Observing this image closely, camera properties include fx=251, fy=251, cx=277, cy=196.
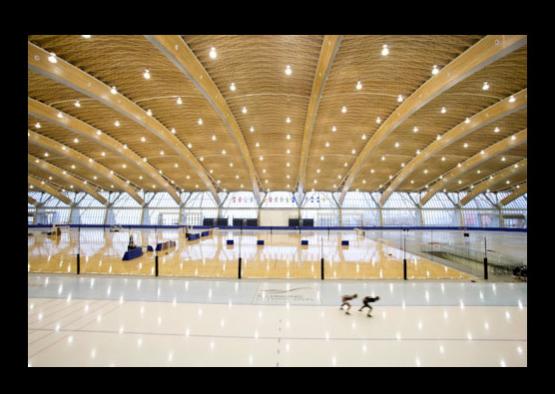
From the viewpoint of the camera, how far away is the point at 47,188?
39938 millimetres

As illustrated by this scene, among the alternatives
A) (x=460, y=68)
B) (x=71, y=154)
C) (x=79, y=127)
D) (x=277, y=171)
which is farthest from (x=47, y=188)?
(x=460, y=68)

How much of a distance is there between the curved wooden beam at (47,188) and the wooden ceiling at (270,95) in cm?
878

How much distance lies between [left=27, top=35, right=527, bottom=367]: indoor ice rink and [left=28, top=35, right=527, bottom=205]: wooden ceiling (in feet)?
0.39

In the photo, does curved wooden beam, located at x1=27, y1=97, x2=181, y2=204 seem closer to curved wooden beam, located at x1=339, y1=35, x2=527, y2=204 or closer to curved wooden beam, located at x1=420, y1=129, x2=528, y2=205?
curved wooden beam, located at x1=339, y1=35, x2=527, y2=204

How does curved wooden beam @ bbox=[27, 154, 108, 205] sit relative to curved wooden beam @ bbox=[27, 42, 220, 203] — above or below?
below

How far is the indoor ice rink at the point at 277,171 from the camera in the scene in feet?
13.9

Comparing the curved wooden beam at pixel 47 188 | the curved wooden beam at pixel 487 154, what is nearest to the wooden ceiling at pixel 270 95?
the curved wooden beam at pixel 487 154

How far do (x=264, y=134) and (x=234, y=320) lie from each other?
19.9 m

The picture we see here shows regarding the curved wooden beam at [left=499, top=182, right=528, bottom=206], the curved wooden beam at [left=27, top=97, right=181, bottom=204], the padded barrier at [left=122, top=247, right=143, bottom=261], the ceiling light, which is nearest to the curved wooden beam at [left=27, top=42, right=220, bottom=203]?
the curved wooden beam at [left=27, top=97, right=181, bottom=204]

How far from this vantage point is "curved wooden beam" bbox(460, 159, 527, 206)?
1200 inches

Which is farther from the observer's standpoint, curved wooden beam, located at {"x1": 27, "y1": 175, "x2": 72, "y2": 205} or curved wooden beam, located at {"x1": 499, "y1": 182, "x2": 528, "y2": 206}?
curved wooden beam, located at {"x1": 499, "y1": 182, "x2": 528, "y2": 206}
